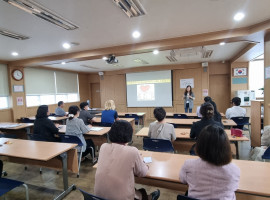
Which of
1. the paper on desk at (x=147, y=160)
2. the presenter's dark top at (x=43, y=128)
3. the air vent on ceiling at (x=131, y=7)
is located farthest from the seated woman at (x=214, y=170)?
the presenter's dark top at (x=43, y=128)

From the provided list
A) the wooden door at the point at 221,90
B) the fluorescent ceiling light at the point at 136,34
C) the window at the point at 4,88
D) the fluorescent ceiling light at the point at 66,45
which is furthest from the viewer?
the wooden door at the point at 221,90

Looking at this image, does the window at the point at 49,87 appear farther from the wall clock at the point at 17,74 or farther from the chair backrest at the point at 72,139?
the chair backrest at the point at 72,139

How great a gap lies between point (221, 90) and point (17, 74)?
9.06m

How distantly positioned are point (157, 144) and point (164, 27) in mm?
2305

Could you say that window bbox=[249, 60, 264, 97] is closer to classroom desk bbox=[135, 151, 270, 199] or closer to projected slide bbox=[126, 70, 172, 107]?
projected slide bbox=[126, 70, 172, 107]

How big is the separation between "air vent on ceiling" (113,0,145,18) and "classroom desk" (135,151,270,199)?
82.0 inches

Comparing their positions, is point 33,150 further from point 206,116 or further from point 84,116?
point 206,116

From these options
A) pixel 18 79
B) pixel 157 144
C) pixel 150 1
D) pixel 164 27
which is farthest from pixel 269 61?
pixel 18 79

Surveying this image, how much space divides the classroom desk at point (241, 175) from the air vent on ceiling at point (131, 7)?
2.08m

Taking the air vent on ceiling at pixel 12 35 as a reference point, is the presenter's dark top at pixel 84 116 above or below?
below

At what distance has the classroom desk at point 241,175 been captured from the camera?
1184mm

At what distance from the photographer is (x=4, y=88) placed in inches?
220

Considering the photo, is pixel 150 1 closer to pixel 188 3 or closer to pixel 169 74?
pixel 188 3

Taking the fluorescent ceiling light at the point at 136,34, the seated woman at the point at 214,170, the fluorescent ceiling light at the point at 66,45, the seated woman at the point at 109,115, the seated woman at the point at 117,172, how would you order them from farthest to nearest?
the fluorescent ceiling light at the point at 66,45 < the seated woman at the point at 109,115 < the fluorescent ceiling light at the point at 136,34 < the seated woman at the point at 117,172 < the seated woman at the point at 214,170
